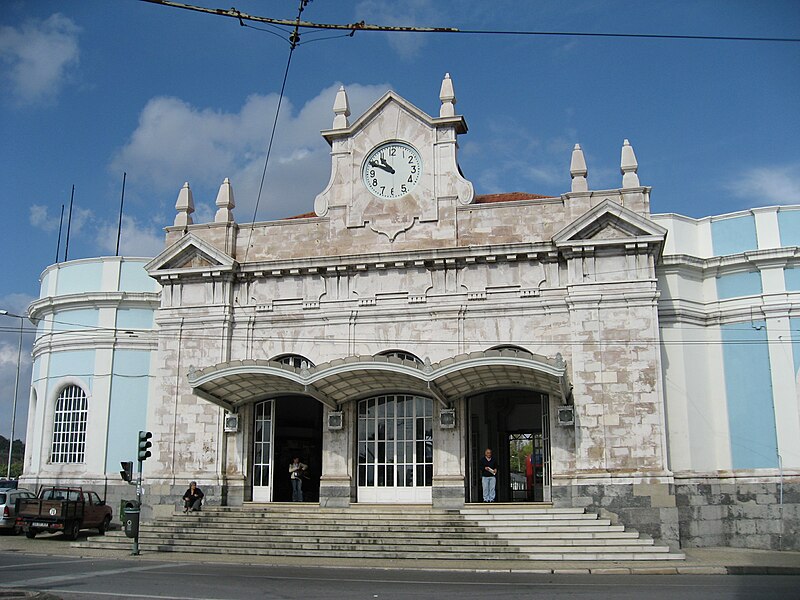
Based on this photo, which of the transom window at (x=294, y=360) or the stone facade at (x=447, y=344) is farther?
the transom window at (x=294, y=360)

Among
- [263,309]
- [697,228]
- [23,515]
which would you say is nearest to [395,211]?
[263,309]

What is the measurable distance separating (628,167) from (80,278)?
19.9 m

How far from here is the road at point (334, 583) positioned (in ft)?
44.6

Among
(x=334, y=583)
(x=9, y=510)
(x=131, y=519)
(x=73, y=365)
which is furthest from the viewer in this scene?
(x=73, y=365)

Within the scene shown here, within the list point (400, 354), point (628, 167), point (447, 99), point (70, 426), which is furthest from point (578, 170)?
point (70, 426)

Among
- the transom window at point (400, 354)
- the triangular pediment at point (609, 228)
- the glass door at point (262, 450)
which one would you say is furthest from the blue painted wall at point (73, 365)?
the triangular pediment at point (609, 228)

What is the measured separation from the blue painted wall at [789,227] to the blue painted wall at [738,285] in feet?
4.50

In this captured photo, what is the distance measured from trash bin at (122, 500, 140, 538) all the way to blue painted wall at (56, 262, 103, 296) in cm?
1175

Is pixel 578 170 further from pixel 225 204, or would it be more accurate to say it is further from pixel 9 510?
pixel 9 510

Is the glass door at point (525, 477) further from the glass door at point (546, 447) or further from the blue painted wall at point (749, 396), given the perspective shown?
the blue painted wall at point (749, 396)

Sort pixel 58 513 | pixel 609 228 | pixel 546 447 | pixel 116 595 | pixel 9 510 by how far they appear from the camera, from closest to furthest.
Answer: pixel 116 595 → pixel 609 228 → pixel 546 447 → pixel 58 513 → pixel 9 510

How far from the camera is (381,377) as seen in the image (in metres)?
22.9

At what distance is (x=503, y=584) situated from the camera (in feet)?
50.5

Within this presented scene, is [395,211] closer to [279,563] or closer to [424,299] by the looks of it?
[424,299]
